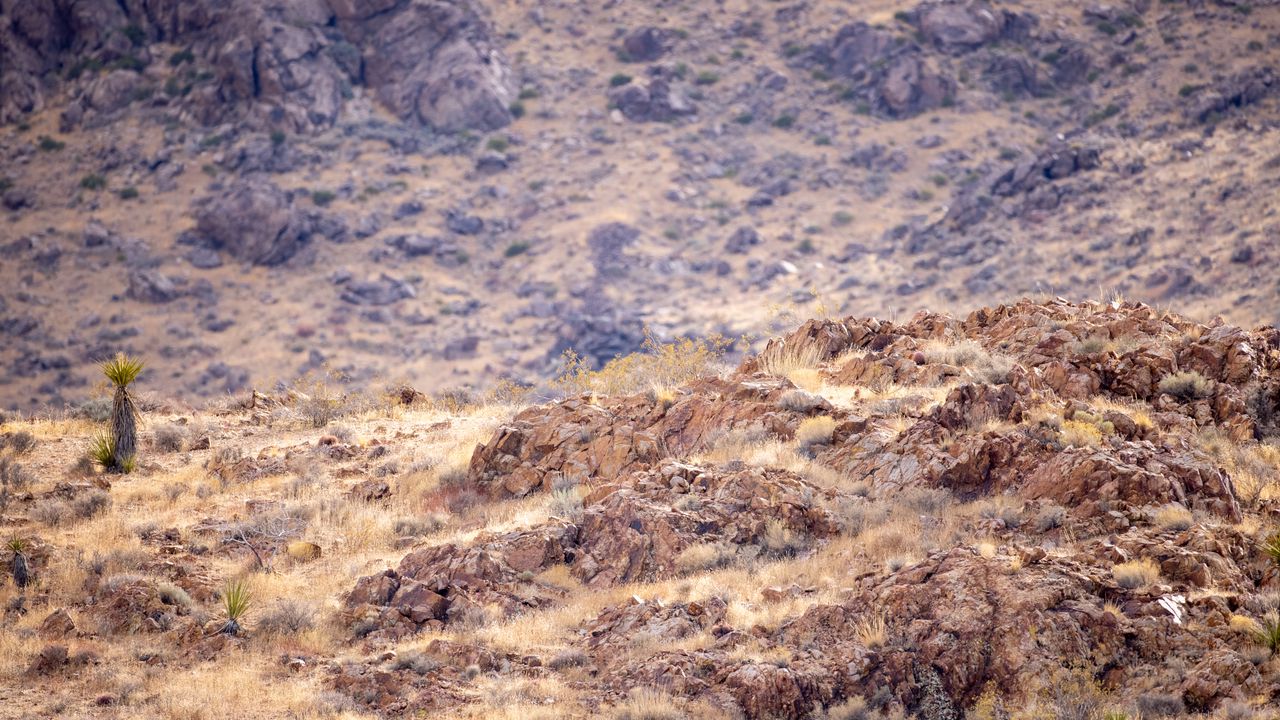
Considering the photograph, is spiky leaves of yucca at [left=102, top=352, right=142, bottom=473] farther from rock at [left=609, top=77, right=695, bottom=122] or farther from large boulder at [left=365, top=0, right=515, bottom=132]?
rock at [left=609, top=77, right=695, bottom=122]

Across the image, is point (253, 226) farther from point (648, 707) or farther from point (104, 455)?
point (648, 707)

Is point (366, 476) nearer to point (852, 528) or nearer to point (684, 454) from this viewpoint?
Result: point (684, 454)

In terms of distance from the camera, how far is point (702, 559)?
10.6 m

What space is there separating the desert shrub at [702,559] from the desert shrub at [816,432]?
2.17m

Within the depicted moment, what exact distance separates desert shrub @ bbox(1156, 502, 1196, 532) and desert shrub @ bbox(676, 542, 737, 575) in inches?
153

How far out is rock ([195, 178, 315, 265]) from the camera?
5438 cm

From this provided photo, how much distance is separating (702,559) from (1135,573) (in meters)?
3.94

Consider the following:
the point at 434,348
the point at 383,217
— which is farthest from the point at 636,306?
the point at 383,217

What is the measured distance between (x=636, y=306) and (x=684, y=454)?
3772 centimetres

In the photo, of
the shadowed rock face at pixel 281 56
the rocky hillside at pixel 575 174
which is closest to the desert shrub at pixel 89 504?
the rocky hillside at pixel 575 174

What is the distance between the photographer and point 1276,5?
6253cm

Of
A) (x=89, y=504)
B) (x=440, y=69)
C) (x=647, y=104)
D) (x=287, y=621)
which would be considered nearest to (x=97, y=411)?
(x=89, y=504)

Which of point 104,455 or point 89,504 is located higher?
point 89,504

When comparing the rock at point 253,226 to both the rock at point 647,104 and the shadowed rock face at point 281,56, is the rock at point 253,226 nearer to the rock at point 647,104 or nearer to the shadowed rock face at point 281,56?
the shadowed rock face at point 281,56
